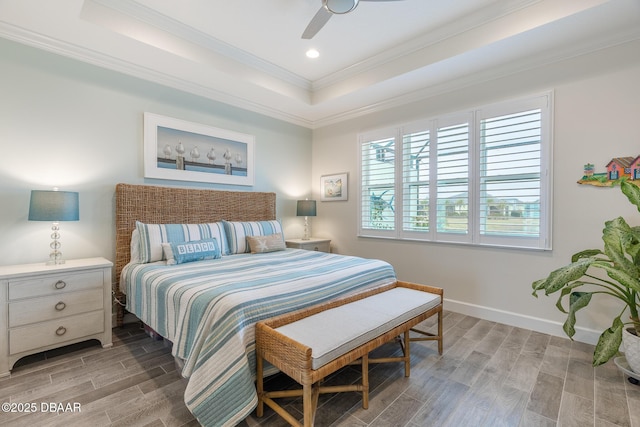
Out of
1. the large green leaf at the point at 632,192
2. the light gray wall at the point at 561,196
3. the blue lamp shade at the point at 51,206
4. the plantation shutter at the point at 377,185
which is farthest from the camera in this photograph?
the plantation shutter at the point at 377,185

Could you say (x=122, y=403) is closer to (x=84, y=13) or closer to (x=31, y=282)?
(x=31, y=282)

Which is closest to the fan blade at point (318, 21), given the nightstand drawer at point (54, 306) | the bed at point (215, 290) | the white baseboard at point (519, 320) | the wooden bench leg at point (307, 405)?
the bed at point (215, 290)

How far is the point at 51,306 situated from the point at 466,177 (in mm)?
4088

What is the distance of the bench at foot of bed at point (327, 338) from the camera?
1.43m

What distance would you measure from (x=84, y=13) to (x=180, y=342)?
270 cm

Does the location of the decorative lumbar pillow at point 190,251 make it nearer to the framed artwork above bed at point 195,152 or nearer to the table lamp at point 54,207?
the table lamp at point 54,207

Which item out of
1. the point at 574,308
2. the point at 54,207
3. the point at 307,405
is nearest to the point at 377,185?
the point at 574,308

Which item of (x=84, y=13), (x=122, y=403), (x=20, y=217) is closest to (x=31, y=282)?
(x=20, y=217)

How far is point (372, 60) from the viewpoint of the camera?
3400 millimetres

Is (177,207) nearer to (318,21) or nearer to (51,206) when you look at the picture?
(51,206)

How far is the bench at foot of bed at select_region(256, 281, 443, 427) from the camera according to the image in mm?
1435

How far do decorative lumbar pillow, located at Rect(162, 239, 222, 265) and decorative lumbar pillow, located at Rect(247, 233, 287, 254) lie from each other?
506 millimetres

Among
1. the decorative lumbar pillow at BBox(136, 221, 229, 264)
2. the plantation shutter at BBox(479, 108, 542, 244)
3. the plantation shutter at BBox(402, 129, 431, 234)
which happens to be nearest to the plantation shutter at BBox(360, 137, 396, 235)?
the plantation shutter at BBox(402, 129, 431, 234)

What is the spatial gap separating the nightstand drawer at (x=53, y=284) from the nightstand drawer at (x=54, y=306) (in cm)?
4
